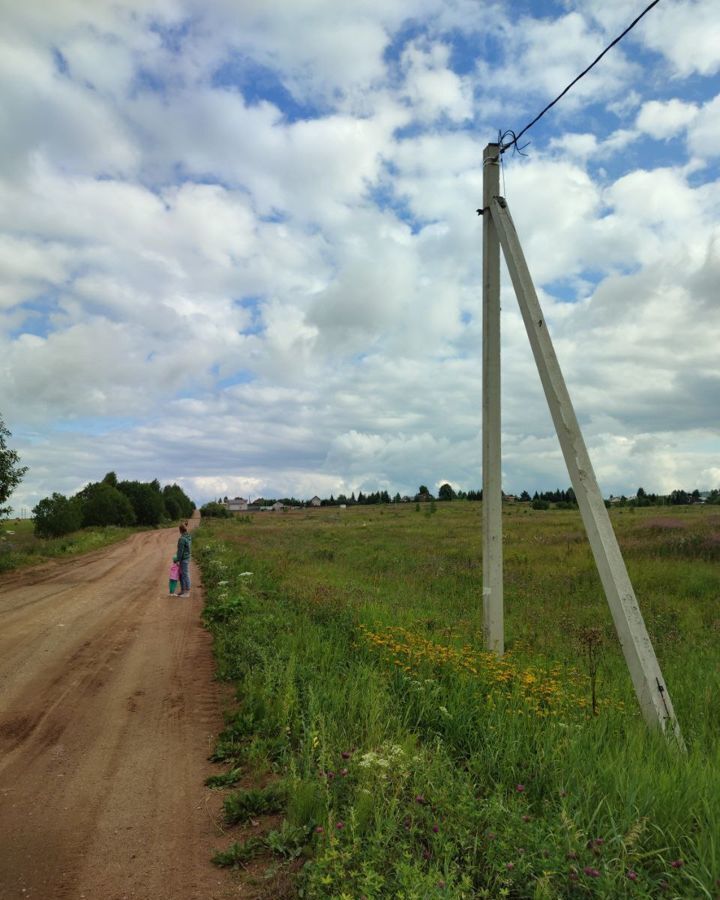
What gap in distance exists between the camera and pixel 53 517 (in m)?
43.3

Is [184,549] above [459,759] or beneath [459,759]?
above

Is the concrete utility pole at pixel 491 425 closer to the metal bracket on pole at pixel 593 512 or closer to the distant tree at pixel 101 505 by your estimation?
the metal bracket on pole at pixel 593 512

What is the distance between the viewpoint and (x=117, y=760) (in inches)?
208

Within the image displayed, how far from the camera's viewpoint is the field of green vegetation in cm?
313

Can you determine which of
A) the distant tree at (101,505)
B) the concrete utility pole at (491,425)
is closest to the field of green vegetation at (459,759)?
the concrete utility pole at (491,425)

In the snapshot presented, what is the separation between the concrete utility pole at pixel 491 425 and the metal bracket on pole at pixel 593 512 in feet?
1.90

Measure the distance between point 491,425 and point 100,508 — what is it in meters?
56.8

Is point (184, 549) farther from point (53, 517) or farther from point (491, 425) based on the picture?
point (53, 517)

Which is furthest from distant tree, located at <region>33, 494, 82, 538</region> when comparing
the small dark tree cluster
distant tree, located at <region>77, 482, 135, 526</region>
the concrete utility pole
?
the concrete utility pole

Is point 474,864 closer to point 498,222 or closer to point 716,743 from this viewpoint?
point 716,743

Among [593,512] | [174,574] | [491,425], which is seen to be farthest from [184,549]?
[593,512]

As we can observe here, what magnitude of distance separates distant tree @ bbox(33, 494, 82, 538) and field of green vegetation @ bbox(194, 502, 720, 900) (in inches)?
1476

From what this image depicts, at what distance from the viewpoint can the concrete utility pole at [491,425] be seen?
7.89 meters

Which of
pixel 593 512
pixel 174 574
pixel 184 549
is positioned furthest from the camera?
pixel 184 549
